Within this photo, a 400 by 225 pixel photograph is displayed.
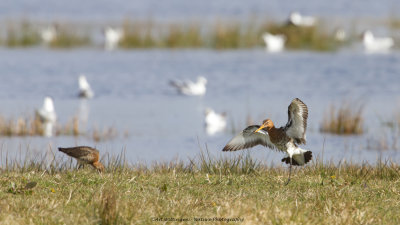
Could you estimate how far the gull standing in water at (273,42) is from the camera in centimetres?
2858

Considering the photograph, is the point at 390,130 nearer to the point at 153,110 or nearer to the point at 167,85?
the point at 153,110

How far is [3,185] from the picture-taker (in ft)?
24.4

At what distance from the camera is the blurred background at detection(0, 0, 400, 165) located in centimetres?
1459

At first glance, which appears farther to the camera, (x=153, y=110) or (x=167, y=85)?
(x=167, y=85)

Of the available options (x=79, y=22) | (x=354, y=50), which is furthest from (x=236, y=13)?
(x=354, y=50)

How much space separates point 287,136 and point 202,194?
1.33 m

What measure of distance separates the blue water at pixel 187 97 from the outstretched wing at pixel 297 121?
304cm

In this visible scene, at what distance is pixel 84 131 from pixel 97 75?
9.45 meters

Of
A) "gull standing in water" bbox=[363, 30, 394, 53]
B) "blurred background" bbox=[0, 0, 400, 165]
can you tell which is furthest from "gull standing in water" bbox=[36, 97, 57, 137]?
"gull standing in water" bbox=[363, 30, 394, 53]

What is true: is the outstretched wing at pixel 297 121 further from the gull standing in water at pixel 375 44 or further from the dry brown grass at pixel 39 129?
the gull standing in water at pixel 375 44

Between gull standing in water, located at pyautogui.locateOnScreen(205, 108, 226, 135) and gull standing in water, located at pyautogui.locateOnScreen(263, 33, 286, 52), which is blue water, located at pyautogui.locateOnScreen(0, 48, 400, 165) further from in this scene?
gull standing in water, located at pyautogui.locateOnScreen(263, 33, 286, 52)

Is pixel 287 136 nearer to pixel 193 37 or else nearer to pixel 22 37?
pixel 193 37

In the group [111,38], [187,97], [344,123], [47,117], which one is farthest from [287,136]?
[111,38]

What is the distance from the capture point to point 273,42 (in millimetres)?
28766
